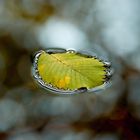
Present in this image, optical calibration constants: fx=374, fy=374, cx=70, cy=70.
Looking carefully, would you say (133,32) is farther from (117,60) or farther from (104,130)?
(104,130)

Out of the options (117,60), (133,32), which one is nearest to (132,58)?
(117,60)

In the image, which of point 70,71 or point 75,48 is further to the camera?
point 75,48

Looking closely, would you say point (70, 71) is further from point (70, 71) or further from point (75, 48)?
point (75, 48)

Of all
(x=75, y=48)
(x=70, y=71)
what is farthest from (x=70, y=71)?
(x=75, y=48)
